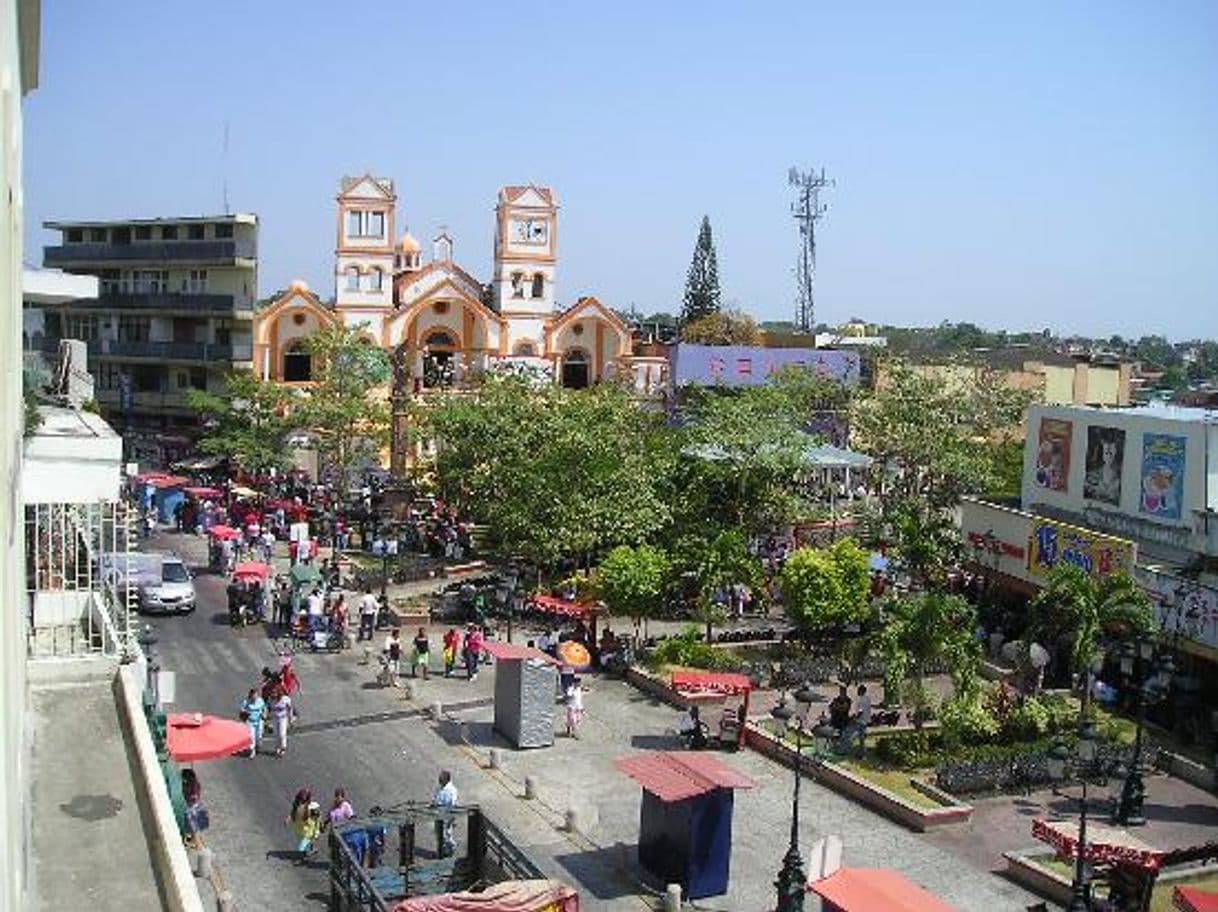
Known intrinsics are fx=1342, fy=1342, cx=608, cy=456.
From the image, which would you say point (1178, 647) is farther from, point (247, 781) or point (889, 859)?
point (247, 781)

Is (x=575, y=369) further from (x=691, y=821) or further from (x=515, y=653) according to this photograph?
(x=691, y=821)

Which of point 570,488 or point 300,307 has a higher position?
point 300,307

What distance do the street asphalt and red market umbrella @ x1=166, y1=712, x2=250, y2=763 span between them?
1359 millimetres

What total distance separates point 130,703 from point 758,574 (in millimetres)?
17974

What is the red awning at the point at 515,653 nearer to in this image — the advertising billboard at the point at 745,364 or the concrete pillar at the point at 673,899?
the concrete pillar at the point at 673,899

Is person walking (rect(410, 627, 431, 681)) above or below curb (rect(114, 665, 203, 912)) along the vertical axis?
below

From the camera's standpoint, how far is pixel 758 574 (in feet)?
99.5

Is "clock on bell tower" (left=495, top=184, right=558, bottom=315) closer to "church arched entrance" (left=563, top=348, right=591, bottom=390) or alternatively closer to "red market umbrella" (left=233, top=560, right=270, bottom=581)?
"church arched entrance" (left=563, top=348, right=591, bottom=390)

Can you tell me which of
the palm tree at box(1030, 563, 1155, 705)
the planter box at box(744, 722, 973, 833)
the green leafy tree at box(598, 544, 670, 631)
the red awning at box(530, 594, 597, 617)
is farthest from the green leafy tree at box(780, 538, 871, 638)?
the planter box at box(744, 722, 973, 833)

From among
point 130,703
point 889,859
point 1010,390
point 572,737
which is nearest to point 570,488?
point 572,737

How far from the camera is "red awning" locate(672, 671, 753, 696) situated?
80.6ft

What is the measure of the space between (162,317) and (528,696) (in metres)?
42.0

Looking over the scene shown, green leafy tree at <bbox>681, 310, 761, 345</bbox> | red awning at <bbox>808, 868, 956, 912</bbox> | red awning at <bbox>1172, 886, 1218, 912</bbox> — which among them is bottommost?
red awning at <bbox>1172, 886, 1218, 912</bbox>

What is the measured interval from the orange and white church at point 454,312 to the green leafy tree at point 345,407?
29.6 feet
